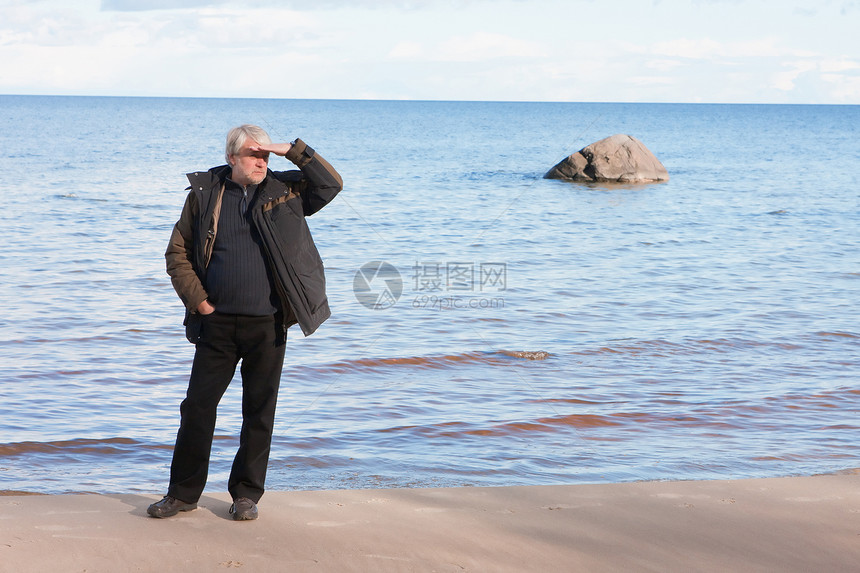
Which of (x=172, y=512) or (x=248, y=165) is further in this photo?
(x=172, y=512)

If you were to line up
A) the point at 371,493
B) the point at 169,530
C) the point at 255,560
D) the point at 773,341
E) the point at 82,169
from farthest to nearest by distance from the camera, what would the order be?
the point at 82,169, the point at 773,341, the point at 371,493, the point at 169,530, the point at 255,560

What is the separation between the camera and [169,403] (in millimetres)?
6863

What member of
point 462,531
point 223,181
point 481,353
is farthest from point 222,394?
point 481,353

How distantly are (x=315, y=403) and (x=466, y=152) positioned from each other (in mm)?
44758

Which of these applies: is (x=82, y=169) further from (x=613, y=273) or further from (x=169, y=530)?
(x=169, y=530)

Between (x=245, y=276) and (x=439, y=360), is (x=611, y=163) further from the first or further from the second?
(x=245, y=276)

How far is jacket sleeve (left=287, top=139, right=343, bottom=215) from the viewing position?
391 cm

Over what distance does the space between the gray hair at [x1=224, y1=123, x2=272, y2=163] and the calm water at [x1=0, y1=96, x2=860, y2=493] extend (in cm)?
229

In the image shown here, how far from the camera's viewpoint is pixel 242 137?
375 centimetres

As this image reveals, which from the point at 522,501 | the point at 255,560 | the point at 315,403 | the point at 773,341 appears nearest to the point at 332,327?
the point at 315,403

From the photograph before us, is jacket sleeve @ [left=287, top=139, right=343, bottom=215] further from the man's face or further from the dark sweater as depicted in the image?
the dark sweater

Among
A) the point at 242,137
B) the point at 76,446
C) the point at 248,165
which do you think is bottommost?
the point at 76,446

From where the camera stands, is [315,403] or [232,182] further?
[315,403]

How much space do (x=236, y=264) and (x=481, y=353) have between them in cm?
517
